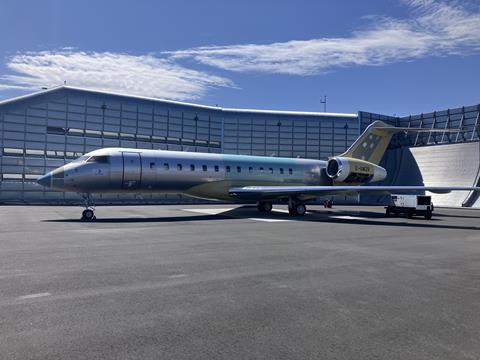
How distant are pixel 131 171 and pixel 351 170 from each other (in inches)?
578

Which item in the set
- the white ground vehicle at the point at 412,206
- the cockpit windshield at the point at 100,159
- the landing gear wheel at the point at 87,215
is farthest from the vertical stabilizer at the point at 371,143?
the landing gear wheel at the point at 87,215

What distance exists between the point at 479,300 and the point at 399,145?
48581mm

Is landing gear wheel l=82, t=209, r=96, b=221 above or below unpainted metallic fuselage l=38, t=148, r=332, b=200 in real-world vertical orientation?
below

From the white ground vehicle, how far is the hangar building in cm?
1596

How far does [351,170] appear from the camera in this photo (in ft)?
92.0

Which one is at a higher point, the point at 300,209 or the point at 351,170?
the point at 351,170

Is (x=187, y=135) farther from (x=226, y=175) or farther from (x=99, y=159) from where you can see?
(x=99, y=159)

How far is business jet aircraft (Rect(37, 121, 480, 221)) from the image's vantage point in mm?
19766

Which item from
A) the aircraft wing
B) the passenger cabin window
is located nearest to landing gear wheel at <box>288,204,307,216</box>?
the aircraft wing

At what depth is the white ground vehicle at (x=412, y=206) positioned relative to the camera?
24.4 m

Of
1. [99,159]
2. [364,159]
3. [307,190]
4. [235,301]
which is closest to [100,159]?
[99,159]

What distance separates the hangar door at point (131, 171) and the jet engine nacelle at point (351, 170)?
44.4 feet

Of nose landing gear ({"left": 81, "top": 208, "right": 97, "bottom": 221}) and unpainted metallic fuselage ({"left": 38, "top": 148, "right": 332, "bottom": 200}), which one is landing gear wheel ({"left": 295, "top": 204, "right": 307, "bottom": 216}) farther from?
nose landing gear ({"left": 81, "top": 208, "right": 97, "bottom": 221})

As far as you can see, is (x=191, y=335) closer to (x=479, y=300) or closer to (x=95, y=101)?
(x=479, y=300)
